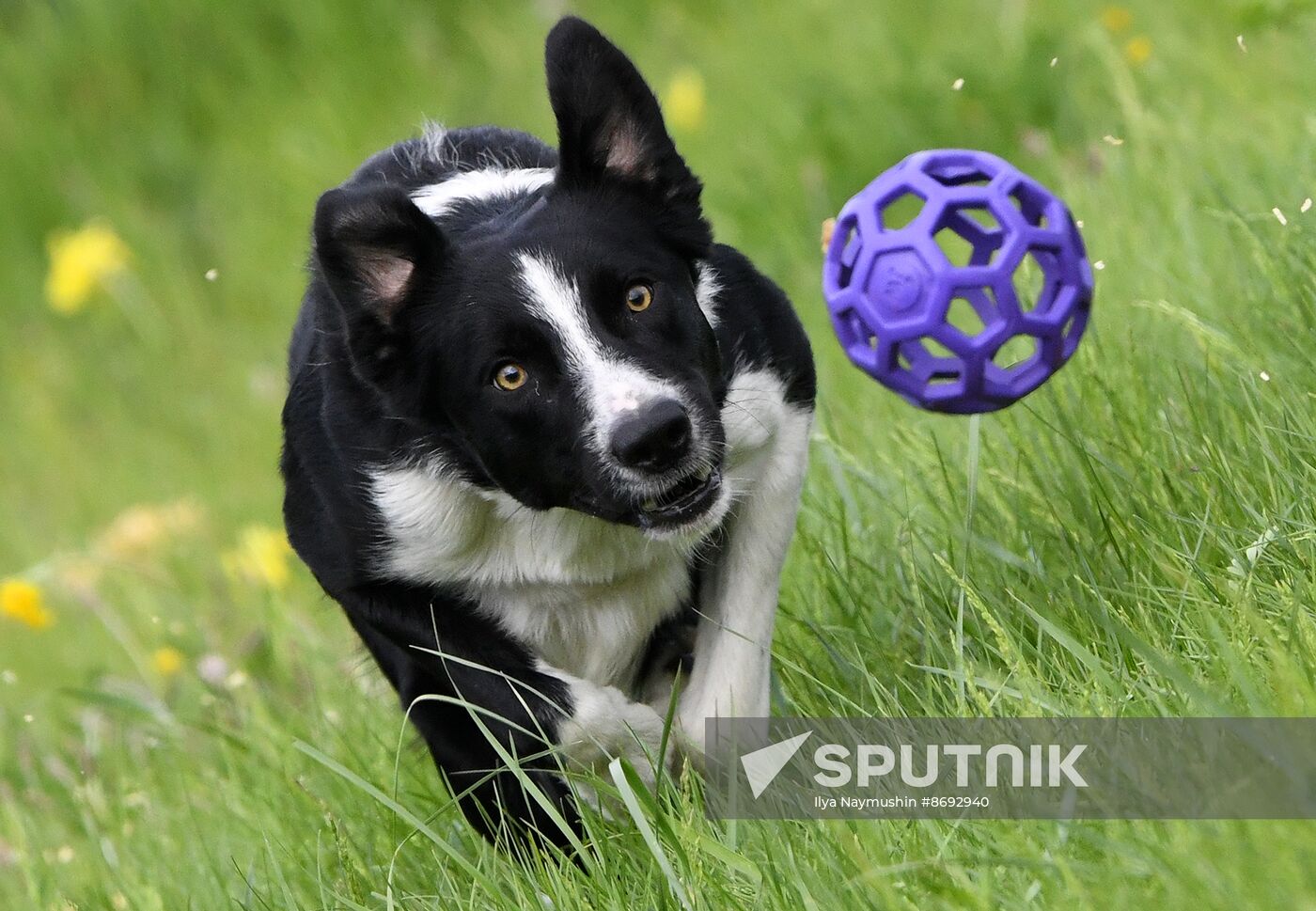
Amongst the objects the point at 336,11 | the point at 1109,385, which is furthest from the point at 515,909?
the point at 336,11

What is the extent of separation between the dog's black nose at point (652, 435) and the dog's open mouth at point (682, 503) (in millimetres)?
93

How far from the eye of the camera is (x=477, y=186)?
328 centimetres

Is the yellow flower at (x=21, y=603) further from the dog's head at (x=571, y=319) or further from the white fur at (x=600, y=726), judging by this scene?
the white fur at (x=600, y=726)

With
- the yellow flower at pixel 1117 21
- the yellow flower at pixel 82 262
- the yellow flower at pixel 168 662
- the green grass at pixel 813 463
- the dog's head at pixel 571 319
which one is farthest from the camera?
the yellow flower at pixel 82 262

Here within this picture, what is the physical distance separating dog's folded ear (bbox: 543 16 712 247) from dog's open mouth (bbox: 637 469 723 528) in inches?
18.2

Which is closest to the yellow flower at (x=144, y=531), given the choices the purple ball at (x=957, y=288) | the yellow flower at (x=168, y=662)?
the yellow flower at (x=168, y=662)

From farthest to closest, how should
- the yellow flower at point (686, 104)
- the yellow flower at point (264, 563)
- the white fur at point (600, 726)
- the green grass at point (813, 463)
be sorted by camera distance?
the yellow flower at point (686, 104), the yellow flower at point (264, 563), the white fur at point (600, 726), the green grass at point (813, 463)

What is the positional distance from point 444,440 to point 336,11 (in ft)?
19.6

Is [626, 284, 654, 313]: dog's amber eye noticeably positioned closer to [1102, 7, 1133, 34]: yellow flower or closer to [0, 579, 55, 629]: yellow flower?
[0, 579, 55, 629]: yellow flower

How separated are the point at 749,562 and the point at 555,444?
1.53ft

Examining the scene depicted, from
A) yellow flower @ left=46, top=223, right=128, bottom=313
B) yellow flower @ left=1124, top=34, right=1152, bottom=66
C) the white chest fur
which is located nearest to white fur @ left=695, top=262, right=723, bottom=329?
the white chest fur

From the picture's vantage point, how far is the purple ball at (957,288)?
8.69ft

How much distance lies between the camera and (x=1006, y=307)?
2.63m

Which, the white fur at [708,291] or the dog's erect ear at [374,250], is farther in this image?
the white fur at [708,291]
